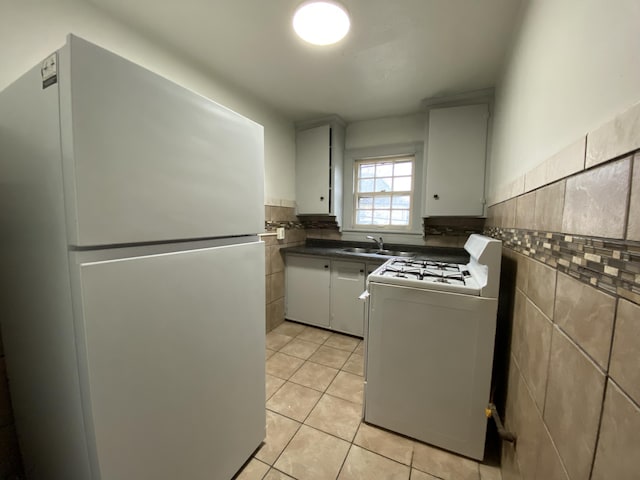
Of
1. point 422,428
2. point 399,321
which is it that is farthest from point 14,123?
point 422,428

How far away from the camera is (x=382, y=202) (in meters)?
2.88

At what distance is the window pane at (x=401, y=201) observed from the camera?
2764mm

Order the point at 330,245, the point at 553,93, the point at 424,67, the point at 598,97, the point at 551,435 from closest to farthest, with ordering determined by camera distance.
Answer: the point at 598,97
the point at 551,435
the point at 553,93
the point at 424,67
the point at 330,245

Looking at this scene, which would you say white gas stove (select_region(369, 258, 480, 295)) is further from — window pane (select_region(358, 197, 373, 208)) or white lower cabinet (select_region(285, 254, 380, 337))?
window pane (select_region(358, 197, 373, 208))

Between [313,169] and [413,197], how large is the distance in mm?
1173

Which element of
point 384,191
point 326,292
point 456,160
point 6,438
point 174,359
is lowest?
point 6,438

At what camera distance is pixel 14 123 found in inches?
28.8

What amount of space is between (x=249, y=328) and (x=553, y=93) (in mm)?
1465

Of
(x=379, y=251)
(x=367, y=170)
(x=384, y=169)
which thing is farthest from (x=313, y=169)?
(x=379, y=251)

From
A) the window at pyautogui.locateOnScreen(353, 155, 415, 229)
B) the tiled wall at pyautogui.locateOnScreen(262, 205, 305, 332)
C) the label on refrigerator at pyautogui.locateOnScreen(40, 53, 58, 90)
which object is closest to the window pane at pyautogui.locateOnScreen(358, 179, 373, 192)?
the window at pyautogui.locateOnScreen(353, 155, 415, 229)

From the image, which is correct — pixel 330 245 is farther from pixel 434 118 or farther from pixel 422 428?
pixel 422 428

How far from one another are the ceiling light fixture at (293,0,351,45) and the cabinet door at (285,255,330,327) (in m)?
1.82

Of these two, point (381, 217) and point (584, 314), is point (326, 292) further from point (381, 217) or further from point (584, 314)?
point (584, 314)

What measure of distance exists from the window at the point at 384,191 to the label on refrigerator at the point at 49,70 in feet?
8.57
